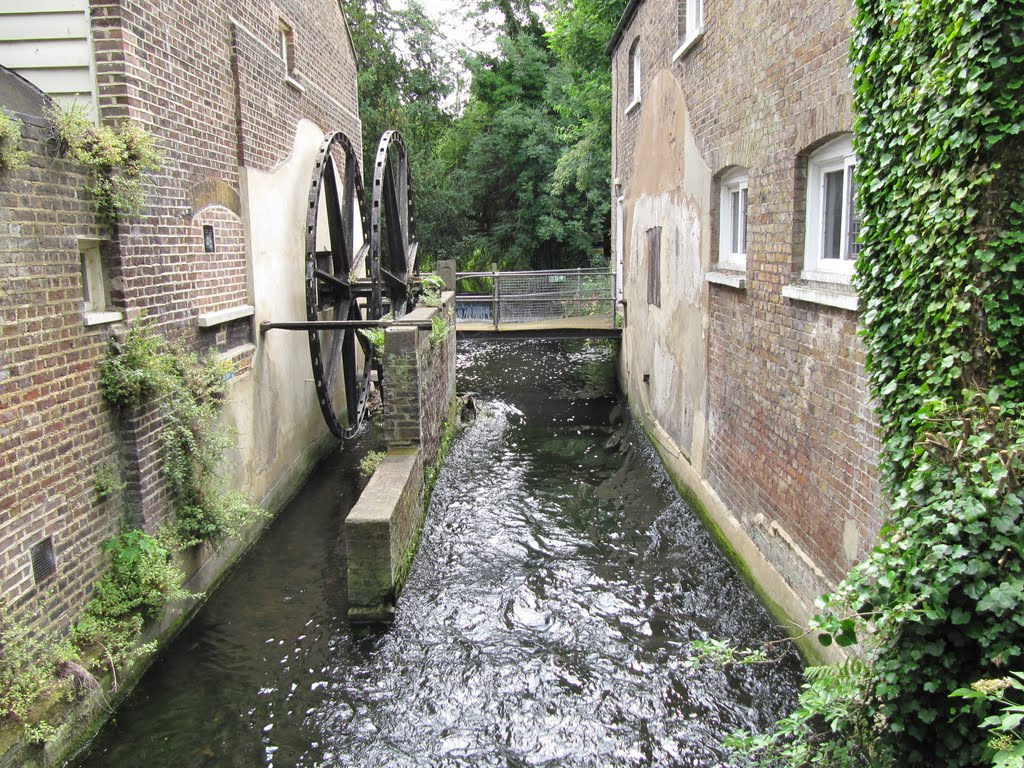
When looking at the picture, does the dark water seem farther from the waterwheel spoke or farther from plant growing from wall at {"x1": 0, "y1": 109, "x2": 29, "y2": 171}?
the waterwheel spoke

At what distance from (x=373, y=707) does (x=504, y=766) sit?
3.07 ft

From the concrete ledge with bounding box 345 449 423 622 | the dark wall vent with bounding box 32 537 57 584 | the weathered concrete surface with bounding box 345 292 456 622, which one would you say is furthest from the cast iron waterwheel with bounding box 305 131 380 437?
the dark wall vent with bounding box 32 537 57 584

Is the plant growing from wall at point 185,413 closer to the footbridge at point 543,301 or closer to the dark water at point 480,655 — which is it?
the dark water at point 480,655

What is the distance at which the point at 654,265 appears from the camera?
32.0ft

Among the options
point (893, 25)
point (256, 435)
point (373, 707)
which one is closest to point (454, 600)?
point (373, 707)

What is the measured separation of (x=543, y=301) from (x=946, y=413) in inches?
496

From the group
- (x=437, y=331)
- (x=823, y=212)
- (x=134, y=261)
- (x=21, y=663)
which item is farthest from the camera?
(x=437, y=331)

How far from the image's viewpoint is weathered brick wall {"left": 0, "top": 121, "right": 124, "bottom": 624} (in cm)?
380

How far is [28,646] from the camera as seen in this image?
12.2 ft

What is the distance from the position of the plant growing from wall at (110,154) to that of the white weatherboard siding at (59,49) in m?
0.39

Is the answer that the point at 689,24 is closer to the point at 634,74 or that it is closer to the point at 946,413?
the point at 634,74

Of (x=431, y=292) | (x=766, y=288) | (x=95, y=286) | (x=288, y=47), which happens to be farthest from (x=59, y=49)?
(x=431, y=292)

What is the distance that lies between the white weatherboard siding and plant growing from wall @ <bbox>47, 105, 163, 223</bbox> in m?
0.39

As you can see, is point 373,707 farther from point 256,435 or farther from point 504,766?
point 256,435
